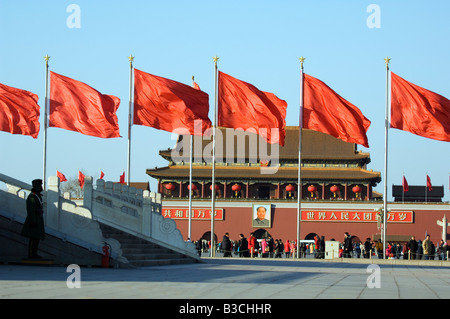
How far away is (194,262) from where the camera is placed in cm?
2161

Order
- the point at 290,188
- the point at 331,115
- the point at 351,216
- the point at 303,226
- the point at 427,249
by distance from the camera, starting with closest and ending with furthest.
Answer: the point at 331,115 → the point at 427,249 → the point at 351,216 → the point at 303,226 → the point at 290,188

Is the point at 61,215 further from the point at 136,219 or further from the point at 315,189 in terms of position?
the point at 315,189

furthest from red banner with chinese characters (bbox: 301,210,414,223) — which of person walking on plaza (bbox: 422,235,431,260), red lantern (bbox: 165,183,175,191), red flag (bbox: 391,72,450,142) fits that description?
red flag (bbox: 391,72,450,142)

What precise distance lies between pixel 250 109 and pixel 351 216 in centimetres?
2998

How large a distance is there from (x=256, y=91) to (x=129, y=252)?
9967 millimetres

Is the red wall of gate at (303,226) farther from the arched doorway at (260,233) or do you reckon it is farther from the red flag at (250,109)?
the red flag at (250,109)

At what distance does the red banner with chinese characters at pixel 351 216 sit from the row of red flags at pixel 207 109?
28293mm

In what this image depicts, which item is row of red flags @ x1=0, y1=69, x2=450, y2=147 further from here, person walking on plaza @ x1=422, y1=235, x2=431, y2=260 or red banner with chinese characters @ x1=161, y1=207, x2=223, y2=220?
red banner with chinese characters @ x1=161, y1=207, x2=223, y2=220

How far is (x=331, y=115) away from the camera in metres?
27.5

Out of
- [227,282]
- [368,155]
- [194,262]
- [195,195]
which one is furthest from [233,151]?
[227,282]

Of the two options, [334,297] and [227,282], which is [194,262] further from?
[334,297]

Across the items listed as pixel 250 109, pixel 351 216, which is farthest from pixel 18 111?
pixel 351 216

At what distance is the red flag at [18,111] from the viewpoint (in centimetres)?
2442

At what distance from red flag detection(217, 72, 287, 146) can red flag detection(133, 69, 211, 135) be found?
67.7 inches
